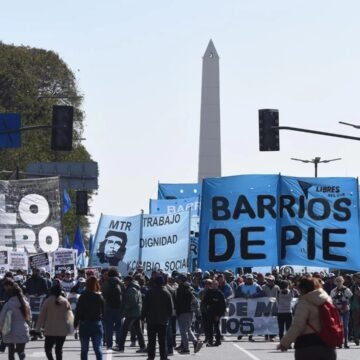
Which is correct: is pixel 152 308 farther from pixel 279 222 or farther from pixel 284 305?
pixel 279 222

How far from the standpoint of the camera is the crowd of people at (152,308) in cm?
2297

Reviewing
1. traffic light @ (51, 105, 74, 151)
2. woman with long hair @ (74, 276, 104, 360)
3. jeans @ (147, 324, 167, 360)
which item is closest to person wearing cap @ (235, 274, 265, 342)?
traffic light @ (51, 105, 74, 151)

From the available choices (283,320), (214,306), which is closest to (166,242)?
(283,320)

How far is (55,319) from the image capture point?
22906 mm

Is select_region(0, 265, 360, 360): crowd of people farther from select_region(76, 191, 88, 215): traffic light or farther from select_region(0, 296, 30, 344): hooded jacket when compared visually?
select_region(76, 191, 88, 215): traffic light

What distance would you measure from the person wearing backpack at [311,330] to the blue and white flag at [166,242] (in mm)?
28549

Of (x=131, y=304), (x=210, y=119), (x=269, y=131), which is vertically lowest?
(x=131, y=304)

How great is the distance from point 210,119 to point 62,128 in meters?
41.2

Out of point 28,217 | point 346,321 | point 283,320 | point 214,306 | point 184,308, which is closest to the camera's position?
point 184,308

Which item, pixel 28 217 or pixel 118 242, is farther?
pixel 118 242

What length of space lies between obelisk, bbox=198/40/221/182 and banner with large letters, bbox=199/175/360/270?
38563mm

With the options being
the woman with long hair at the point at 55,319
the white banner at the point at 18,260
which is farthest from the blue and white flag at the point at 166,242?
the woman with long hair at the point at 55,319

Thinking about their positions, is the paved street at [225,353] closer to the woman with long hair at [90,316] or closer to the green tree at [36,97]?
the woman with long hair at [90,316]

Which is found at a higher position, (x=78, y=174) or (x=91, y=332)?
(x=78, y=174)
